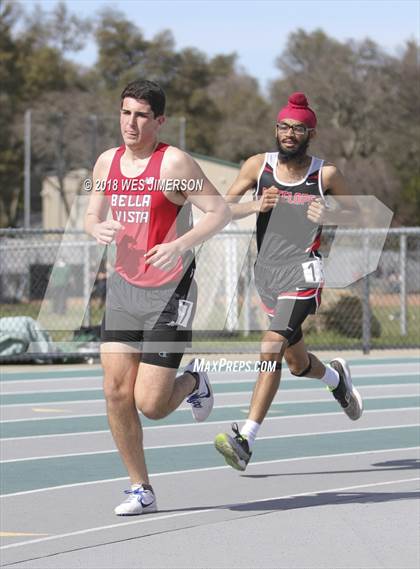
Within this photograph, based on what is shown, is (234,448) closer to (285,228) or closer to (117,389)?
(117,389)

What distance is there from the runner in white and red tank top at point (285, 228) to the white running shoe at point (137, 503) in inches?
22.7

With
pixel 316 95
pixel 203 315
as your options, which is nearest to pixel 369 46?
pixel 316 95

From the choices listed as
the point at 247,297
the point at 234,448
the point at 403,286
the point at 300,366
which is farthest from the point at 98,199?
the point at 403,286

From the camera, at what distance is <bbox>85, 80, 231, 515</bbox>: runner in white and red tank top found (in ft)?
22.6

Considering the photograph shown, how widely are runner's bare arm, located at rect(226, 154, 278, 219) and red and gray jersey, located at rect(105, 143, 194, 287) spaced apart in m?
0.66

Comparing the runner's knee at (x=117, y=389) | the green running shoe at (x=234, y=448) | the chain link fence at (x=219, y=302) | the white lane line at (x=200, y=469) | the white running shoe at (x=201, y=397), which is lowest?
the chain link fence at (x=219, y=302)

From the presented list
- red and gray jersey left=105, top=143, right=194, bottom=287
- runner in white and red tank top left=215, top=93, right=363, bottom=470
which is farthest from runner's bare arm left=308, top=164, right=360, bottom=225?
red and gray jersey left=105, top=143, right=194, bottom=287

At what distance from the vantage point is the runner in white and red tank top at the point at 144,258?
688cm

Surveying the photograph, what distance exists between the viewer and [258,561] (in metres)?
6.10

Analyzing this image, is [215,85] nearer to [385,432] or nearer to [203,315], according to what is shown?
[203,315]

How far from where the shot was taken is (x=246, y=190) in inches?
313

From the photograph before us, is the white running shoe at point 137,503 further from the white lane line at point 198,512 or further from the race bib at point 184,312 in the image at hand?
the race bib at point 184,312

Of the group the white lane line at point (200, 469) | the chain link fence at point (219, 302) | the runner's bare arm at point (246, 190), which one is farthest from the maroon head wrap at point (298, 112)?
the chain link fence at point (219, 302)

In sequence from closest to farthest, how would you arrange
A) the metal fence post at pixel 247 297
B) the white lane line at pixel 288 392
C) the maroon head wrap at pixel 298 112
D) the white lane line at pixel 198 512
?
the white lane line at pixel 198 512 → the maroon head wrap at pixel 298 112 → the white lane line at pixel 288 392 → the metal fence post at pixel 247 297
